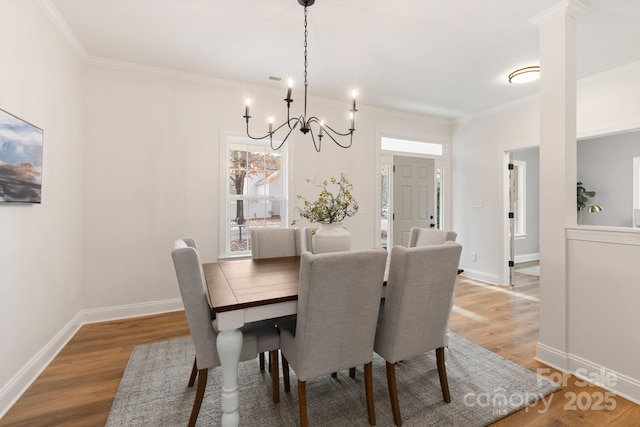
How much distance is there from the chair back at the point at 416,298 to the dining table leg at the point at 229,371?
82 cm

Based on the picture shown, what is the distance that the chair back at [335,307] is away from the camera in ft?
4.60

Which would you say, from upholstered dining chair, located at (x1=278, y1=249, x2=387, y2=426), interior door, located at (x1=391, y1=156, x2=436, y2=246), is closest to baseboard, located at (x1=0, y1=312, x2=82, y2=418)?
upholstered dining chair, located at (x1=278, y1=249, x2=387, y2=426)

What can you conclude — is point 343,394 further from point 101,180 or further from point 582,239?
point 101,180

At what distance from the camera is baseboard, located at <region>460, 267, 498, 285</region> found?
4602 millimetres

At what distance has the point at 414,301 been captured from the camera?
165 centimetres

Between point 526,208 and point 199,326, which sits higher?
point 526,208

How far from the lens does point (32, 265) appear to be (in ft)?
7.07

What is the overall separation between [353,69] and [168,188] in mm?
2430

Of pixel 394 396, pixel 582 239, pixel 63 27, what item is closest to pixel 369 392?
pixel 394 396

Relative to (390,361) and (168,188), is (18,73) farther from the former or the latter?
(390,361)

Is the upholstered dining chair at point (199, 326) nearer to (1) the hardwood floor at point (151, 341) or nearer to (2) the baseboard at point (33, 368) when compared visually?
(1) the hardwood floor at point (151, 341)

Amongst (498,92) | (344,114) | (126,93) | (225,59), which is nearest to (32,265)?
(126,93)

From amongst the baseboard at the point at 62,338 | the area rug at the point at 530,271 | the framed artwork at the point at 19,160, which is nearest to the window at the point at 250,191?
the baseboard at the point at 62,338

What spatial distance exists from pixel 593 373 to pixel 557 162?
4.88 ft
